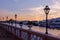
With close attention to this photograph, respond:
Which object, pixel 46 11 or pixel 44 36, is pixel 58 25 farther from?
pixel 44 36

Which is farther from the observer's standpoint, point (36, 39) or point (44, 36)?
point (36, 39)

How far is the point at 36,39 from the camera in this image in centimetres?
777

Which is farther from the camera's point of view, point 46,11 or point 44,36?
point 46,11

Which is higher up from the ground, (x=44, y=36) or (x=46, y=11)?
(x=46, y=11)

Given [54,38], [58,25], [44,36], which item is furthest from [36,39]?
[58,25]

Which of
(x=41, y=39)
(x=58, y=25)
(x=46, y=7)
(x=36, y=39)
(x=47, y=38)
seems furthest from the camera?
(x=58, y=25)

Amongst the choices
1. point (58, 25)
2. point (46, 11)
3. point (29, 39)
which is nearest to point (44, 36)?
point (29, 39)

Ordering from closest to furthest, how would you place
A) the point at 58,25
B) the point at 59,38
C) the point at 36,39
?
the point at 59,38 → the point at 36,39 → the point at 58,25

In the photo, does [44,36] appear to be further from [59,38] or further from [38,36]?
[59,38]

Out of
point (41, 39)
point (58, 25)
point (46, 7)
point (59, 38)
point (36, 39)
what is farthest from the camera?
point (58, 25)

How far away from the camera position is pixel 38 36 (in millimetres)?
7457

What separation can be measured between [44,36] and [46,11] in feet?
15.3

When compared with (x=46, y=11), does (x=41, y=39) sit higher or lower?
lower

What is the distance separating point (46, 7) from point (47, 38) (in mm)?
Answer: 5063
